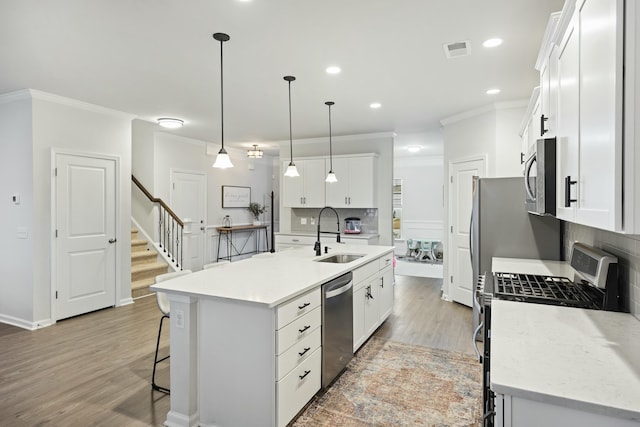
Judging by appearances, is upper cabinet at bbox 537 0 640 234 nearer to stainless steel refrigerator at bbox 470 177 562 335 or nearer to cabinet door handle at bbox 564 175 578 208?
cabinet door handle at bbox 564 175 578 208

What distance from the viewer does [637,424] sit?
2.97ft

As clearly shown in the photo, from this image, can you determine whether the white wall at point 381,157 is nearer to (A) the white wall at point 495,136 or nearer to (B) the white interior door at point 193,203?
(A) the white wall at point 495,136

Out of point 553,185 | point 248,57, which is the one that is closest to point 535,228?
point 553,185

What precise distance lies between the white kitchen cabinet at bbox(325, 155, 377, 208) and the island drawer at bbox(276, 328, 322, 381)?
13.0 feet

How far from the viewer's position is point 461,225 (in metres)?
5.03

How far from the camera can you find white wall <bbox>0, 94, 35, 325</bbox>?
13.3 ft

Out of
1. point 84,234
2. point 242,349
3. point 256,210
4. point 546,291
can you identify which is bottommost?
point 242,349

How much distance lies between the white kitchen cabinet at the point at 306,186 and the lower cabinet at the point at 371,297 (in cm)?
255

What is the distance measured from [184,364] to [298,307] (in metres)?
0.78

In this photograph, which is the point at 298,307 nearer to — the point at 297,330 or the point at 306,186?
the point at 297,330

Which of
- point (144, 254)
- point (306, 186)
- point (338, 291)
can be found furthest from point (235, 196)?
point (338, 291)

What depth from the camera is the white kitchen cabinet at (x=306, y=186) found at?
657 centimetres

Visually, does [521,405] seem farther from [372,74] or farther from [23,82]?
[23,82]

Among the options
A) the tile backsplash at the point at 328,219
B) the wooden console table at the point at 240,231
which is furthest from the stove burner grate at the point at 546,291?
the wooden console table at the point at 240,231
